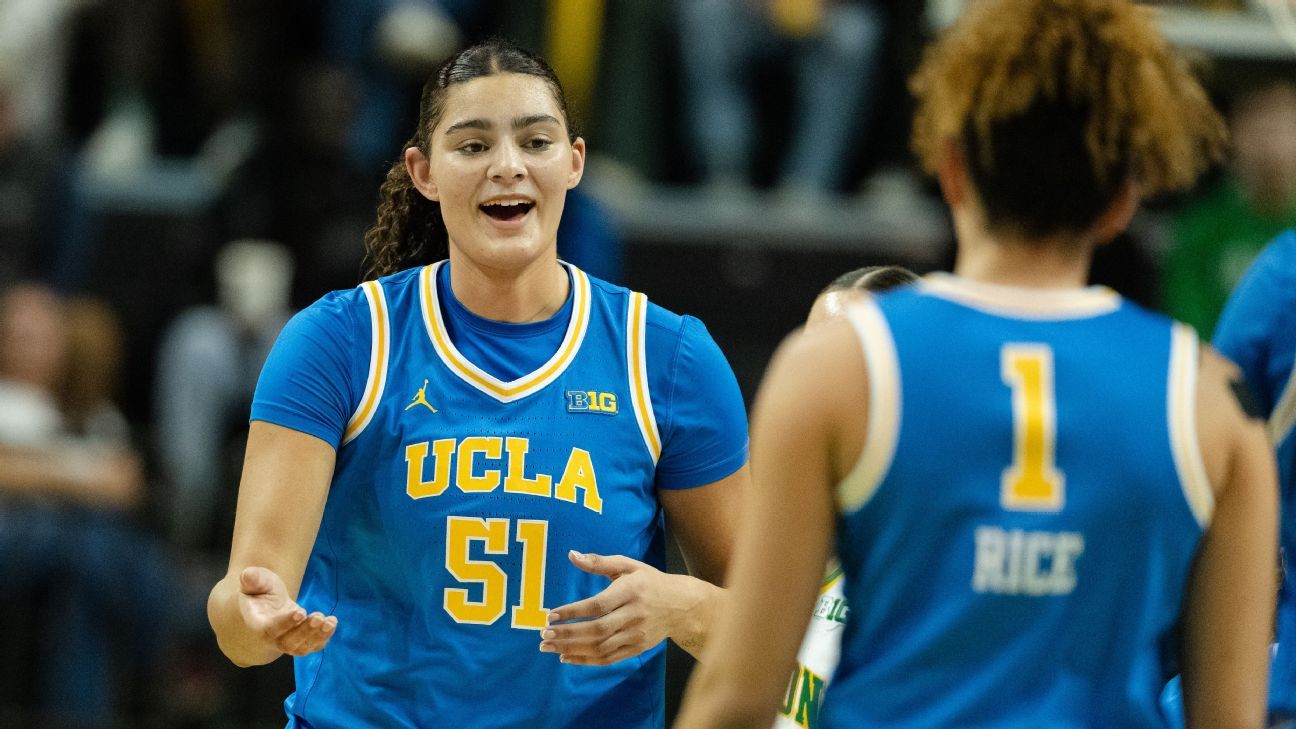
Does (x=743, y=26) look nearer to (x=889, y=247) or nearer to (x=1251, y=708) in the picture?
(x=889, y=247)

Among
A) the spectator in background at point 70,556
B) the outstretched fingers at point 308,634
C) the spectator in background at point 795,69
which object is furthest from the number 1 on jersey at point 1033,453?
the spectator in background at point 795,69

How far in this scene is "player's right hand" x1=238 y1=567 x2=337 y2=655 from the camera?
2668 mm

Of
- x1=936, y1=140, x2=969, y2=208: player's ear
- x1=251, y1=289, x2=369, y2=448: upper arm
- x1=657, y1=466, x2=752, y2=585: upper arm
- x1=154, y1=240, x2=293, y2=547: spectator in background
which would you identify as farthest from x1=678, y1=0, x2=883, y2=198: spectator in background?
x1=936, y1=140, x2=969, y2=208: player's ear

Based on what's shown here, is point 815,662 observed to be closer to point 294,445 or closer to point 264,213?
point 294,445

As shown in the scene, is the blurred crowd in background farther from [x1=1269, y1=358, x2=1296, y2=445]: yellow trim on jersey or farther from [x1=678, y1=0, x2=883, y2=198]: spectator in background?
[x1=1269, y1=358, x2=1296, y2=445]: yellow trim on jersey

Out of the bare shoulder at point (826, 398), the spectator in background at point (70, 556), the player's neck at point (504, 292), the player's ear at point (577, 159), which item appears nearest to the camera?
the bare shoulder at point (826, 398)

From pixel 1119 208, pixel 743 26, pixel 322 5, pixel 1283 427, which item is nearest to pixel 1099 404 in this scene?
pixel 1119 208

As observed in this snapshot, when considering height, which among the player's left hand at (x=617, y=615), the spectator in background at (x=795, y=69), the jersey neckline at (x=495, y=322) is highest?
the spectator in background at (x=795, y=69)

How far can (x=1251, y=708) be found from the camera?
2.17 metres

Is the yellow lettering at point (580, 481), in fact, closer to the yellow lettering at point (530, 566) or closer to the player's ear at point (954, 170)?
the yellow lettering at point (530, 566)

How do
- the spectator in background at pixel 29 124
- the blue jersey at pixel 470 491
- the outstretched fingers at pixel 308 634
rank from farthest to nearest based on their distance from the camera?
the spectator in background at pixel 29 124 → the blue jersey at pixel 470 491 → the outstretched fingers at pixel 308 634

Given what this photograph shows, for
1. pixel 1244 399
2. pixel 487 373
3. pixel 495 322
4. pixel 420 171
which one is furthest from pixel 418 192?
pixel 1244 399

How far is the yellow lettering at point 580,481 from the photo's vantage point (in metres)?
3.12

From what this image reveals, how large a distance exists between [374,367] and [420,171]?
47 cm
